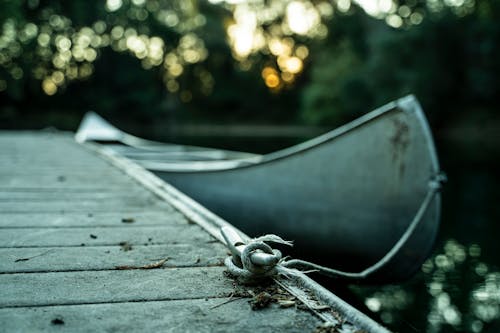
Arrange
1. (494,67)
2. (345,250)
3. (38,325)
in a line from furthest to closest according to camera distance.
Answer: (494,67), (345,250), (38,325)

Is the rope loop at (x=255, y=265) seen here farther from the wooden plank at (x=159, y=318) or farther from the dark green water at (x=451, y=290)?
the dark green water at (x=451, y=290)

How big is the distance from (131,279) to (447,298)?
3073mm

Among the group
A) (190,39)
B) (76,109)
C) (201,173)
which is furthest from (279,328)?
(190,39)

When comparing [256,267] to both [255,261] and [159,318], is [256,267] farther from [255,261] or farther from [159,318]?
[159,318]

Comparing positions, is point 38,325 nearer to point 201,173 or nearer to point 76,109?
point 201,173

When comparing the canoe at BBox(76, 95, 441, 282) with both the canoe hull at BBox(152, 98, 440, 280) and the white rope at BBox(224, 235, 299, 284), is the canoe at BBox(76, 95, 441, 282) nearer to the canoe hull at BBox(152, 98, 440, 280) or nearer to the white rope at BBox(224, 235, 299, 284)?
the canoe hull at BBox(152, 98, 440, 280)

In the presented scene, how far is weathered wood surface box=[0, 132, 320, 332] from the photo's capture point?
1322 millimetres

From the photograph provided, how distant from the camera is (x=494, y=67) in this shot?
914 inches

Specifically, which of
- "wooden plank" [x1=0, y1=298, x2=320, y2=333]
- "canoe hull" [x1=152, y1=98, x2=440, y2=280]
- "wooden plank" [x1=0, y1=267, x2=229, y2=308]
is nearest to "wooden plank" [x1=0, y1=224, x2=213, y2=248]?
"wooden plank" [x1=0, y1=267, x2=229, y2=308]

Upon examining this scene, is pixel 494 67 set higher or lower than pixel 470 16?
lower

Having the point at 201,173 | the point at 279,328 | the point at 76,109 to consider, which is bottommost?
the point at 76,109

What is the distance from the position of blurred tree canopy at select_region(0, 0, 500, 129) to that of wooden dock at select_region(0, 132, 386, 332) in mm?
14659

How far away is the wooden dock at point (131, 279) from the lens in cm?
132

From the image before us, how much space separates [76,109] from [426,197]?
3203 centimetres
